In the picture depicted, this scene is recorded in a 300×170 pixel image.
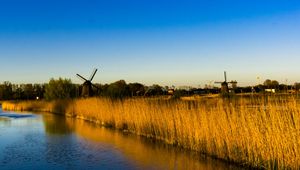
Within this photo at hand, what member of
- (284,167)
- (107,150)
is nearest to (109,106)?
(107,150)

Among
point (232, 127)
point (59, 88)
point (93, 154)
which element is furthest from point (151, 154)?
point (59, 88)

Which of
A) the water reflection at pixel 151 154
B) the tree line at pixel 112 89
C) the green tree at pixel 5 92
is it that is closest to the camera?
the water reflection at pixel 151 154

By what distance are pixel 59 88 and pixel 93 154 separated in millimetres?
46762

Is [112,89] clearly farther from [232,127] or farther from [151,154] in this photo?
[232,127]

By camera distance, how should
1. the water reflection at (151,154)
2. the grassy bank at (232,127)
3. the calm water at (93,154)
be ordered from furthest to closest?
the calm water at (93,154) → the water reflection at (151,154) → the grassy bank at (232,127)

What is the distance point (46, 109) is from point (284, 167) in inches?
1286

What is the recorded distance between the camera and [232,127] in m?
9.45

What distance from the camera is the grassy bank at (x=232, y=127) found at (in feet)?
24.8

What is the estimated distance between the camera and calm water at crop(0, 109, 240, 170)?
10.1 meters

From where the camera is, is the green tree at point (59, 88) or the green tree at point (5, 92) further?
the green tree at point (5, 92)

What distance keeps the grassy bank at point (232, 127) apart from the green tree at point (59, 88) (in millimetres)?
40963

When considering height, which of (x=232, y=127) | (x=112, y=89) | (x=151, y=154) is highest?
(x=112, y=89)

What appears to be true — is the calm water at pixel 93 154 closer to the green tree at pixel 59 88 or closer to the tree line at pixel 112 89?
the tree line at pixel 112 89

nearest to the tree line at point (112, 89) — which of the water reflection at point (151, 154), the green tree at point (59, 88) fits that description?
the green tree at point (59, 88)
